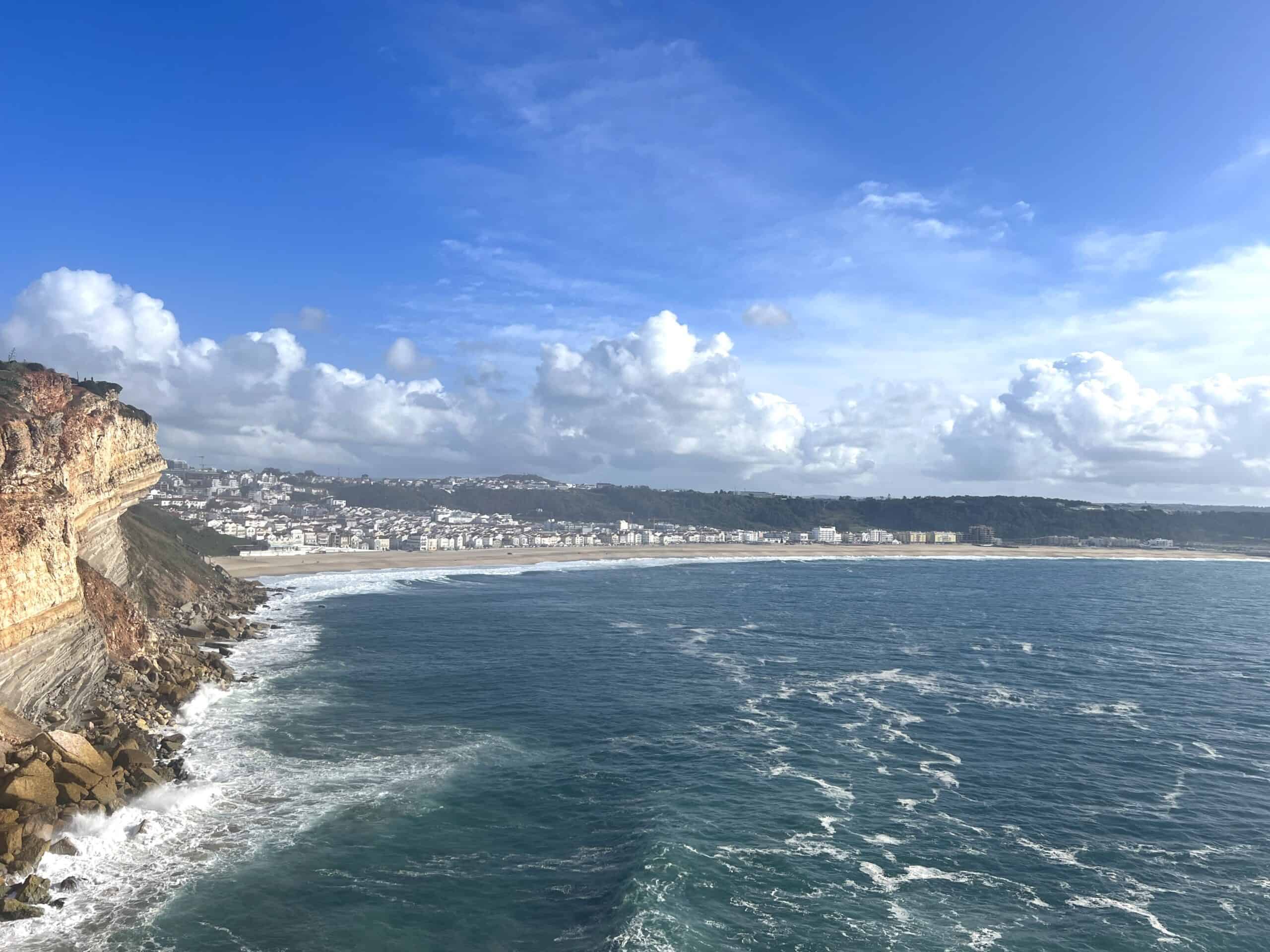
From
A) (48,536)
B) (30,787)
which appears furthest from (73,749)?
(48,536)

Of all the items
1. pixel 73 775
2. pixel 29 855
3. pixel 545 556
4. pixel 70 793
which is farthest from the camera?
pixel 545 556

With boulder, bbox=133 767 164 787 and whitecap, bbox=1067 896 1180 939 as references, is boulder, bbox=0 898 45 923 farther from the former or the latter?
whitecap, bbox=1067 896 1180 939

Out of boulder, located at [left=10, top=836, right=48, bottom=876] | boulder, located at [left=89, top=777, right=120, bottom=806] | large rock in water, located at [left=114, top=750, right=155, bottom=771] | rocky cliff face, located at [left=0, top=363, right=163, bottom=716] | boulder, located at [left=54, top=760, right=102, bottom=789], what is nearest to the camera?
boulder, located at [left=10, top=836, right=48, bottom=876]

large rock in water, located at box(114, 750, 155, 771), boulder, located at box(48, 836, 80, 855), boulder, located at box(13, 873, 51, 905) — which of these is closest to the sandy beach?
large rock in water, located at box(114, 750, 155, 771)

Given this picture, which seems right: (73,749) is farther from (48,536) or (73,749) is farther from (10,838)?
(48,536)

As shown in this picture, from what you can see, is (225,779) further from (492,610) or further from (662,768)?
(492,610)
